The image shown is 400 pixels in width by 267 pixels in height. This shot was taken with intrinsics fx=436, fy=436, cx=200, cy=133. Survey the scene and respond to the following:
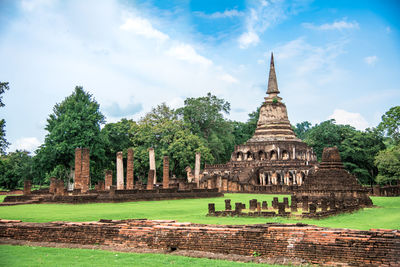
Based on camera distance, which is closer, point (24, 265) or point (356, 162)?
point (24, 265)

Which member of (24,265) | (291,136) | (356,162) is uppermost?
(291,136)

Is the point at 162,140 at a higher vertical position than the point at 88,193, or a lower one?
higher

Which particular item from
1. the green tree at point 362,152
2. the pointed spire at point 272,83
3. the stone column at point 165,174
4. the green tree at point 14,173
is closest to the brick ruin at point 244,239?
the stone column at point 165,174

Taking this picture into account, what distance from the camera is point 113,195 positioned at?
83.3ft

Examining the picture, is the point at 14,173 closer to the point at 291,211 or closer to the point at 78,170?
the point at 78,170

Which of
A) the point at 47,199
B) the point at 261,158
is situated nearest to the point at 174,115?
the point at 261,158

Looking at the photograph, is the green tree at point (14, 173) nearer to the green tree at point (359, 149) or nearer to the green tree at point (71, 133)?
the green tree at point (71, 133)

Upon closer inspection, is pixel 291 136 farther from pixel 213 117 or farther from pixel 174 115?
pixel 174 115

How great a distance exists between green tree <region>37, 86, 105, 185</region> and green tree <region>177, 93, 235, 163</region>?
1370 cm

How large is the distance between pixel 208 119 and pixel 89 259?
148 ft

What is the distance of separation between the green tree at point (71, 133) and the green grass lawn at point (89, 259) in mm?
28791

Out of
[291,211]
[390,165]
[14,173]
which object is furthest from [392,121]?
[14,173]

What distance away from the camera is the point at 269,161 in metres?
47.2

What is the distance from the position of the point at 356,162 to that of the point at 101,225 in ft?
154
